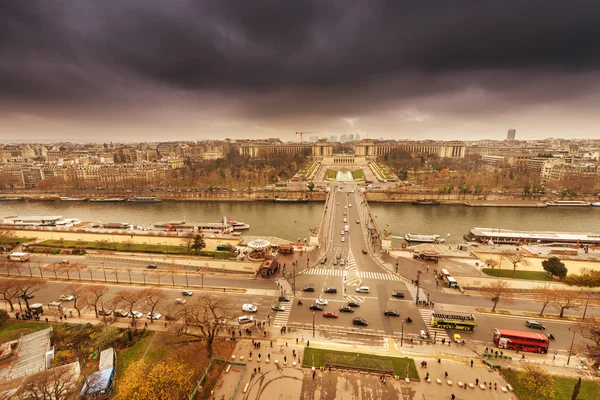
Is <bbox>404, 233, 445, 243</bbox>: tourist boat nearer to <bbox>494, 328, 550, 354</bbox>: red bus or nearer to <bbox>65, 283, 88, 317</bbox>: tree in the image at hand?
<bbox>494, 328, 550, 354</bbox>: red bus

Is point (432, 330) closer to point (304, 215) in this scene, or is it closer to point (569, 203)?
point (304, 215)

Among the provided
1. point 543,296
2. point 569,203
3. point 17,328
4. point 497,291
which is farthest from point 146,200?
point 569,203

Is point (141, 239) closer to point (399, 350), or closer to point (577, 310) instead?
point (399, 350)

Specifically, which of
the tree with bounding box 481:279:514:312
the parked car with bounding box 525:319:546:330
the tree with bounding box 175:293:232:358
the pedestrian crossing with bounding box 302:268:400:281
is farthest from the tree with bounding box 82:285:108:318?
the parked car with bounding box 525:319:546:330

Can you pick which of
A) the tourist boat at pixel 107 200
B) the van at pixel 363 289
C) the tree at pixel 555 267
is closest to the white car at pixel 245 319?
the van at pixel 363 289

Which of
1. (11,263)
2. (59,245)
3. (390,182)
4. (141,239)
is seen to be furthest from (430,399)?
(390,182)
